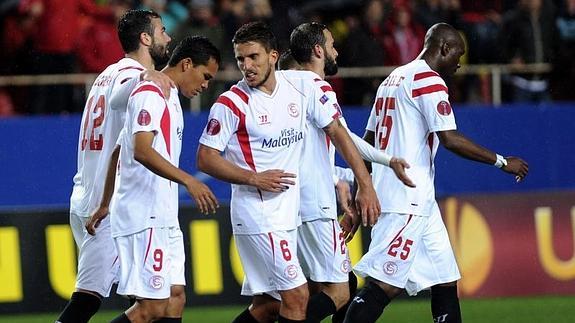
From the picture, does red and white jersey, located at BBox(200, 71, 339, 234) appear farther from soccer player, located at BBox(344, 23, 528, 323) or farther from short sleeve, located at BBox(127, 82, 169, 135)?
soccer player, located at BBox(344, 23, 528, 323)

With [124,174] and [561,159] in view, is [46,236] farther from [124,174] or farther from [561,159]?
[561,159]

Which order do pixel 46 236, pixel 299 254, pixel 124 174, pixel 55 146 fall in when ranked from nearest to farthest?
pixel 124 174 → pixel 299 254 → pixel 46 236 → pixel 55 146

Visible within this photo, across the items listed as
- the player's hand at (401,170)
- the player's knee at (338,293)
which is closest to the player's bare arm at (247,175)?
the player's hand at (401,170)

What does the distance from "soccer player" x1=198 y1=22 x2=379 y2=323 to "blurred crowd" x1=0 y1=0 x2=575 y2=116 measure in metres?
7.04

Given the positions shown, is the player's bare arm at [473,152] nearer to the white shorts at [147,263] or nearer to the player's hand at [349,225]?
the player's hand at [349,225]

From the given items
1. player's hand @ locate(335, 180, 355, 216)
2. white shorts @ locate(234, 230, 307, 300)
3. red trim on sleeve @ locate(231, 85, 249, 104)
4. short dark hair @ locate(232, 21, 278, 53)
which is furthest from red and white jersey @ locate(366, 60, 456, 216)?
red trim on sleeve @ locate(231, 85, 249, 104)

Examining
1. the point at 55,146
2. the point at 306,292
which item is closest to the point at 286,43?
the point at 55,146

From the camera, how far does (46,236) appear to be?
12.8 m

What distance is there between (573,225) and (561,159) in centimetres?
245

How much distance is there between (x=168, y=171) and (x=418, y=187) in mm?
1984

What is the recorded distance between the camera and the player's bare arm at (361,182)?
852 cm

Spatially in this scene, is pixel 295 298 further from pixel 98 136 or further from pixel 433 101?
pixel 98 136

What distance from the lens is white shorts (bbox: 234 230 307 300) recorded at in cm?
841

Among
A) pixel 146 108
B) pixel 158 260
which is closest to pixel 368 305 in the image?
pixel 158 260
